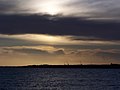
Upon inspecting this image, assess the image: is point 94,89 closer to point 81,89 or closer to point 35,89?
point 81,89

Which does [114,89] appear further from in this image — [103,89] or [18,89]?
[18,89]

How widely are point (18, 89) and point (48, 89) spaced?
8.51m

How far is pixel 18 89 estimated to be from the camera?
11375 cm

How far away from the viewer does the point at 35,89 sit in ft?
372

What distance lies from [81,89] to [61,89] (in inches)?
226

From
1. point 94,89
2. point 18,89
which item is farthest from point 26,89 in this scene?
point 94,89

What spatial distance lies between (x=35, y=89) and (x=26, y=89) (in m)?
2.56

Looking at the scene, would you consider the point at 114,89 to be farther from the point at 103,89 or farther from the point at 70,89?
the point at 70,89

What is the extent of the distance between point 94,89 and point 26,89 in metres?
19.4

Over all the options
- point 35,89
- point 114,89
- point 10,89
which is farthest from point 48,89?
point 114,89

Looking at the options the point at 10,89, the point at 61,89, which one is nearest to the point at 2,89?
the point at 10,89

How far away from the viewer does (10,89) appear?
370 feet

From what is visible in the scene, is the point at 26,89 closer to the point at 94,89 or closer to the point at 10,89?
the point at 10,89

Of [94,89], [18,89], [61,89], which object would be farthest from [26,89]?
[94,89]
